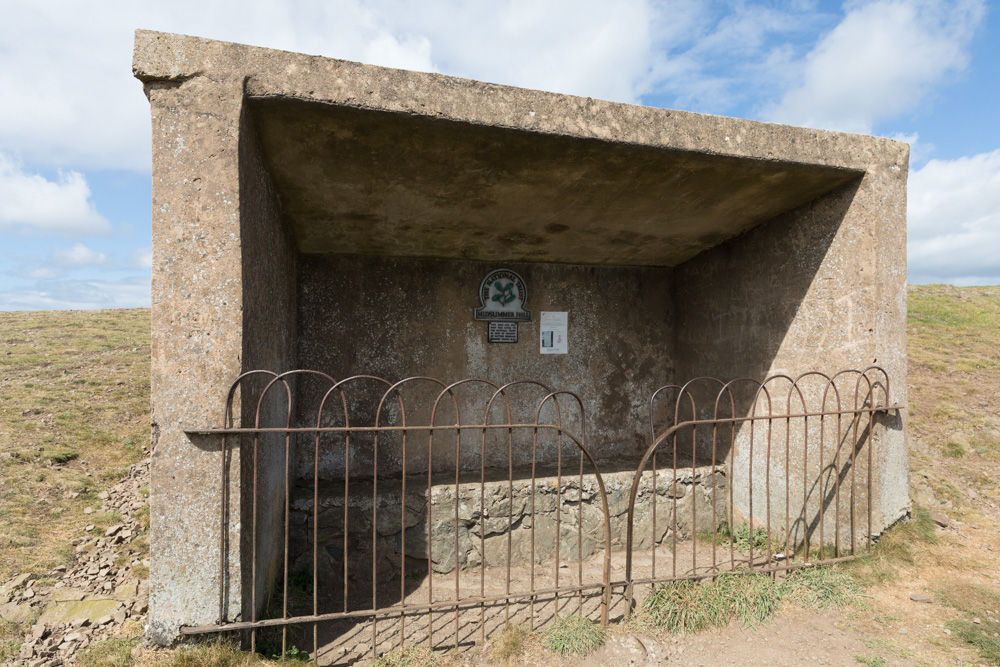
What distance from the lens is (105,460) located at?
5.62 metres

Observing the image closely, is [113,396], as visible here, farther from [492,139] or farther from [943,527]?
[943,527]

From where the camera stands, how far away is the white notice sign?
5.62 m

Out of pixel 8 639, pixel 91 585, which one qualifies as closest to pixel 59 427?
pixel 91 585

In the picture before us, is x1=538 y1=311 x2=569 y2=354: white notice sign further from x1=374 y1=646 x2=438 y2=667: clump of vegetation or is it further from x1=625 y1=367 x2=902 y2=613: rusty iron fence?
x1=374 y1=646 x2=438 y2=667: clump of vegetation

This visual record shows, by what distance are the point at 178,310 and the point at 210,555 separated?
132 cm

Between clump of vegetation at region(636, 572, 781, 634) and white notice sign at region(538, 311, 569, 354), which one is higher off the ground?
white notice sign at region(538, 311, 569, 354)

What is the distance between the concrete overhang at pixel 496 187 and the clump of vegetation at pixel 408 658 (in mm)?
3125

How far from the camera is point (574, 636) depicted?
334cm

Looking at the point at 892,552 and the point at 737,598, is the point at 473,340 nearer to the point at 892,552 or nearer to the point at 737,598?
the point at 737,598

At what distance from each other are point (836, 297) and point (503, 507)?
11.0 ft

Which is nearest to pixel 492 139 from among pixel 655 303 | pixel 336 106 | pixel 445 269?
pixel 336 106

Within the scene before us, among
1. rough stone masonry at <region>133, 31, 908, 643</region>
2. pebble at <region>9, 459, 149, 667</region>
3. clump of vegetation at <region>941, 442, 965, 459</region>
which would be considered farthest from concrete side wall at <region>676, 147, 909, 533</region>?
pebble at <region>9, 459, 149, 667</region>

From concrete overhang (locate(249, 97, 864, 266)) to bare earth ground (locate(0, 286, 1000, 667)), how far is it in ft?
9.72

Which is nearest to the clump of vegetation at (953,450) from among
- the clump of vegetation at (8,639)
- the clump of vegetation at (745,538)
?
the clump of vegetation at (745,538)
